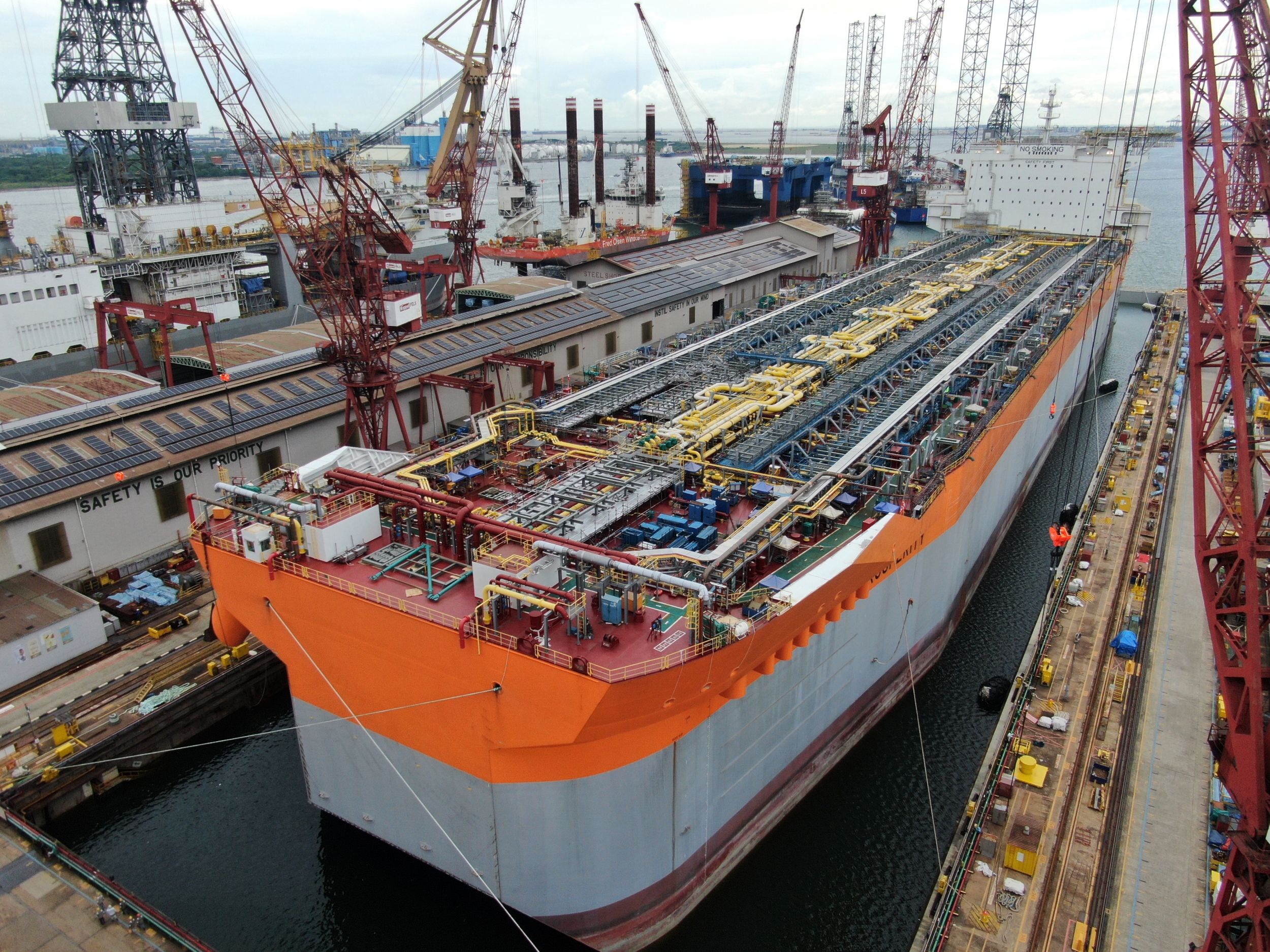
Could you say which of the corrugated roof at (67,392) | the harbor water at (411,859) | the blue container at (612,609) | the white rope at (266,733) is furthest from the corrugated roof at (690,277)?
the blue container at (612,609)

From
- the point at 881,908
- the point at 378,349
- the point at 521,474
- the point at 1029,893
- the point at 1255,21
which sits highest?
the point at 1255,21

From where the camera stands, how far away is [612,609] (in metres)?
14.9

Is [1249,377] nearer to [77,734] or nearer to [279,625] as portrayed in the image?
[279,625]

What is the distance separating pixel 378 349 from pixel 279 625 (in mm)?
13404

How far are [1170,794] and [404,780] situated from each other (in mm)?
17389

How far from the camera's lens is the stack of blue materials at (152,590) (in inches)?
995

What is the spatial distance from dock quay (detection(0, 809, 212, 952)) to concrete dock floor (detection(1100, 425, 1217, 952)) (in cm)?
1785

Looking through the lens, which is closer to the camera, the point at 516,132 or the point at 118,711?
the point at 118,711

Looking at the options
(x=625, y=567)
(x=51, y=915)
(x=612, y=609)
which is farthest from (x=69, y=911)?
(x=625, y=567)

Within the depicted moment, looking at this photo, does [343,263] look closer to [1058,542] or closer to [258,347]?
[258,347]

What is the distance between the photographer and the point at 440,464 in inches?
841

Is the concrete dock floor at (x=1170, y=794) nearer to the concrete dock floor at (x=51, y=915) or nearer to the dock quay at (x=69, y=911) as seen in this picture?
the dock quay at (x=69, y=911)

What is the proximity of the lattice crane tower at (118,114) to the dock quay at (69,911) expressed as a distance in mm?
41121

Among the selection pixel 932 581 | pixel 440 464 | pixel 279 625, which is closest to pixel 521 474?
pixel 440 464
